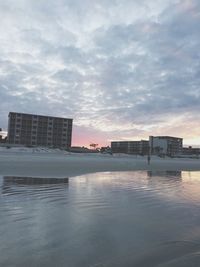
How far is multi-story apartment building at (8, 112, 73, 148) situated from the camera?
119812 millimetres

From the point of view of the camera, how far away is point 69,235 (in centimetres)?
668

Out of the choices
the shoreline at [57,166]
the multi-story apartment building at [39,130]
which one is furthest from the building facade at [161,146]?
the shoreline at [57,166]

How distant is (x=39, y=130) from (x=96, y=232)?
4705 inches

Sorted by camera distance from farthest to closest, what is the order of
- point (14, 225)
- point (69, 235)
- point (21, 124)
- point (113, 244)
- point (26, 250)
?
point (21, 124) < point (14, 225) < point (69, 235) < point (113, 244) < point (26, 250)

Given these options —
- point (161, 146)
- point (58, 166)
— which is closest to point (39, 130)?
point (161, 146)

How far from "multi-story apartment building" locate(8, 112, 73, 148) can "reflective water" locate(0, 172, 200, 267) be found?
11121 centimetres

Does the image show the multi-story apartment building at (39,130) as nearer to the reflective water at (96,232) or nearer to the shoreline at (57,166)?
the shoreline at (57,166)

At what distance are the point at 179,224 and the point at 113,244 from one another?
8.75ft

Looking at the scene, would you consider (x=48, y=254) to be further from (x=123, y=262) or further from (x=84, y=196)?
(x=84, y=196)

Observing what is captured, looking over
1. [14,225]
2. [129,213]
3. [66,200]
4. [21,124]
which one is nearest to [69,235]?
[14,225]

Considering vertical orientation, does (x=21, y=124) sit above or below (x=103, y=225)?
above

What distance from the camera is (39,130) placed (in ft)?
406

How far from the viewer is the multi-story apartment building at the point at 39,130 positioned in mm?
119812

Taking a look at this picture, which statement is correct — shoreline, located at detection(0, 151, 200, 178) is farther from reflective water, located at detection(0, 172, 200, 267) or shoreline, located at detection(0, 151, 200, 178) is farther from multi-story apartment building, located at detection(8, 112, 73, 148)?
multi-story apartment building, located at detection(8, 112, 73, 148)
